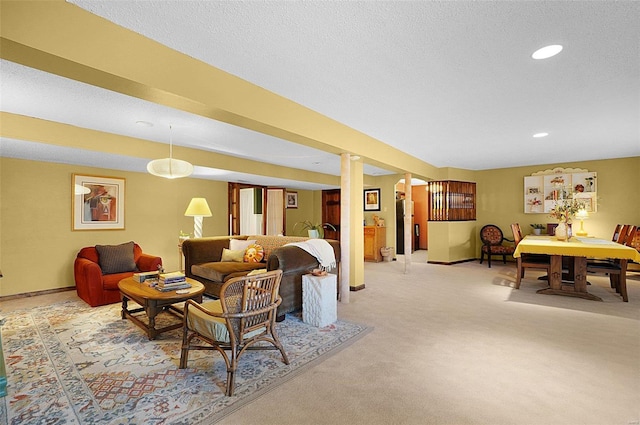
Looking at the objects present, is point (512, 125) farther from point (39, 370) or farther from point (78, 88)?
point (39, 370)

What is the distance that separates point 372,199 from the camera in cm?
911

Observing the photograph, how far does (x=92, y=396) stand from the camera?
2123mm

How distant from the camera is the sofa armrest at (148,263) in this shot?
4.84 meters

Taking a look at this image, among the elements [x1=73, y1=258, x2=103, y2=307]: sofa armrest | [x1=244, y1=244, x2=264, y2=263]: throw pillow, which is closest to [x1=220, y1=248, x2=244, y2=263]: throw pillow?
[x1=244, y1=244, x2=264, y2=263]: throw pillow

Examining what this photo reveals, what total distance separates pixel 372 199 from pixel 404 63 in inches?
265

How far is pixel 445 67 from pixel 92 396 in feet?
12.0

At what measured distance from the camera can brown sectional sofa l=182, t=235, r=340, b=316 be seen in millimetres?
3754

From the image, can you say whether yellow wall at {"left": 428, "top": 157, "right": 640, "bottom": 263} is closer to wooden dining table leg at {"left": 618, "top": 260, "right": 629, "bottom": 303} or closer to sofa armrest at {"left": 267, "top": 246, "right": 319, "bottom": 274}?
wooden dining table leg at {"left": 618, "top": 260, "right": 629, "bottom": 303}

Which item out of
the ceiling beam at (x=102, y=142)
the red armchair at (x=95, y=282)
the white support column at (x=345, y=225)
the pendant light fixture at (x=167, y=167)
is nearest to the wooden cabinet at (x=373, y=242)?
the ceiling beam at (x=102, y=142)

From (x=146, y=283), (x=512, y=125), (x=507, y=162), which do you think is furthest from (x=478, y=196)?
(x=146, y=283)

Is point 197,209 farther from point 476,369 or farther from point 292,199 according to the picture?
point 476,369

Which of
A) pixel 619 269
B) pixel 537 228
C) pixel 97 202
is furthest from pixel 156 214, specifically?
pixel 537 228

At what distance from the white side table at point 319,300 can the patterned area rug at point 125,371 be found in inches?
4.1

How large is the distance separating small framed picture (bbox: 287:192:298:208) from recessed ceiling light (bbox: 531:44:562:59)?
7776 millimetres
